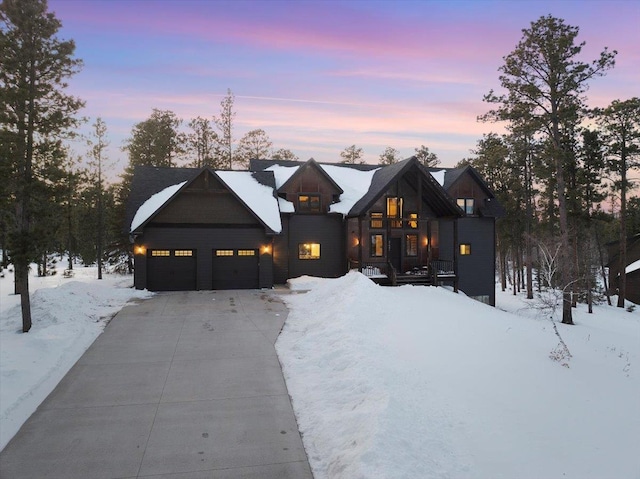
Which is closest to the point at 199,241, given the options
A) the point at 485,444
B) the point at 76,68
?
the point at 76,68

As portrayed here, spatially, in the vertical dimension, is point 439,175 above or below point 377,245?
above

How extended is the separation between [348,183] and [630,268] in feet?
94.2

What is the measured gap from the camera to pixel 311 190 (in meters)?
24.7

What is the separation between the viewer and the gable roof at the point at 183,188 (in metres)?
21.7

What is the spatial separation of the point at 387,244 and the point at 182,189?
39.7 feet

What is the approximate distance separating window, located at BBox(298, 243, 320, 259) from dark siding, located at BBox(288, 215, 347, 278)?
0.66 feet

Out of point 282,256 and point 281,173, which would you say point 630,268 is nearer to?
point 282,256

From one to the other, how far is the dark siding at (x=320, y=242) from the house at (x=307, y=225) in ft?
0.21

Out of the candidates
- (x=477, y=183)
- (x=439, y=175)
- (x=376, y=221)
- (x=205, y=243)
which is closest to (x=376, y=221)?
(x=376, y=221)

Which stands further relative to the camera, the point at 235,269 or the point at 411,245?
the point at 411,245

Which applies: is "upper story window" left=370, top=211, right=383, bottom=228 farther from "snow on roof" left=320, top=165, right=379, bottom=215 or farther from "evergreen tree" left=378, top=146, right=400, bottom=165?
"evergreen tree" left=378, top=146, right=400, bottom=165

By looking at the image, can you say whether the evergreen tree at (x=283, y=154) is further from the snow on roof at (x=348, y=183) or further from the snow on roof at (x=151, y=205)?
the snow on roof at (x=151, y=205)

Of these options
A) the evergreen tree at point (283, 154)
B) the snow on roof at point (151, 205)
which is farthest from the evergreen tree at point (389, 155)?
the snow on roof at point (151, 205)

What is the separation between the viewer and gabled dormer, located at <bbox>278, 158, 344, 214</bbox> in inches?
963
